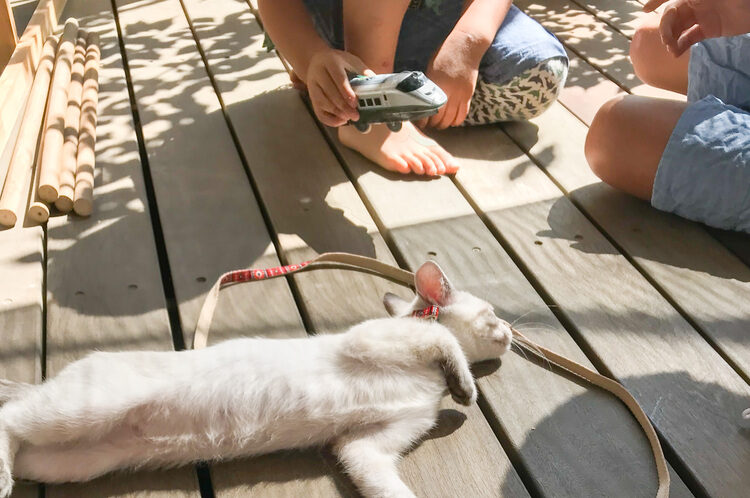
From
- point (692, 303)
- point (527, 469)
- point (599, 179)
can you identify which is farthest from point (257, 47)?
point (527, 469)

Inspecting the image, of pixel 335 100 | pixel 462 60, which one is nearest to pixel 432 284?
pixel 335 100

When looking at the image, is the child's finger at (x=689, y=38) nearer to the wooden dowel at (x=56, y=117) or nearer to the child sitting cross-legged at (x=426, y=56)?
the child sitting cross-legged at (x=426, y=56)

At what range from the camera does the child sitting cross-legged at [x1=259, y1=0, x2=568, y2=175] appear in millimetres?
2205

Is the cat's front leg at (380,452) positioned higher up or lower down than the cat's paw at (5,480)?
lower down

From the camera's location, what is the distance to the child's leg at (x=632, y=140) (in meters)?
2.04

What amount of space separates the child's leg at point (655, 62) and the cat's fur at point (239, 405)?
4.96 feet

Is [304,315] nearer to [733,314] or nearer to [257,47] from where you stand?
[733,314]

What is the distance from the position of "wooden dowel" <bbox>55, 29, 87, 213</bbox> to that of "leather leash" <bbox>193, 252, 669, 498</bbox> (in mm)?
545

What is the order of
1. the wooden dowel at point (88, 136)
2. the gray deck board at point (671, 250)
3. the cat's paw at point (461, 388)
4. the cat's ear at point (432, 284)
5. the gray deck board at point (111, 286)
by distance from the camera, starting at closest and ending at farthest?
the gray deck board at point (111, 286) < the cat's paw at point (461, 388) < the cat's ear at point (432, 284) < the gray deck board at point (671, 250) < the wooden dowel at point (88, 136)

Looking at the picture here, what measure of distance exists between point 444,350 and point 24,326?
85 cm

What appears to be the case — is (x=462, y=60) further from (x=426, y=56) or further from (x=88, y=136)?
(x=88, y=136)

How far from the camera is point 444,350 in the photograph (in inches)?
56.8

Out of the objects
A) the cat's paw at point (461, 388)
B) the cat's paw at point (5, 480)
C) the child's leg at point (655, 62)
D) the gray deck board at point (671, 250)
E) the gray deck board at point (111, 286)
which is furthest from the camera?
the child's leg at point (655, 62)

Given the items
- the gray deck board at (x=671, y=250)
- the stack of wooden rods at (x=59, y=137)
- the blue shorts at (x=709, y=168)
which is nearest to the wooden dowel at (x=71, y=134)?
the stack of wooden rods at (x=59, y=137)
